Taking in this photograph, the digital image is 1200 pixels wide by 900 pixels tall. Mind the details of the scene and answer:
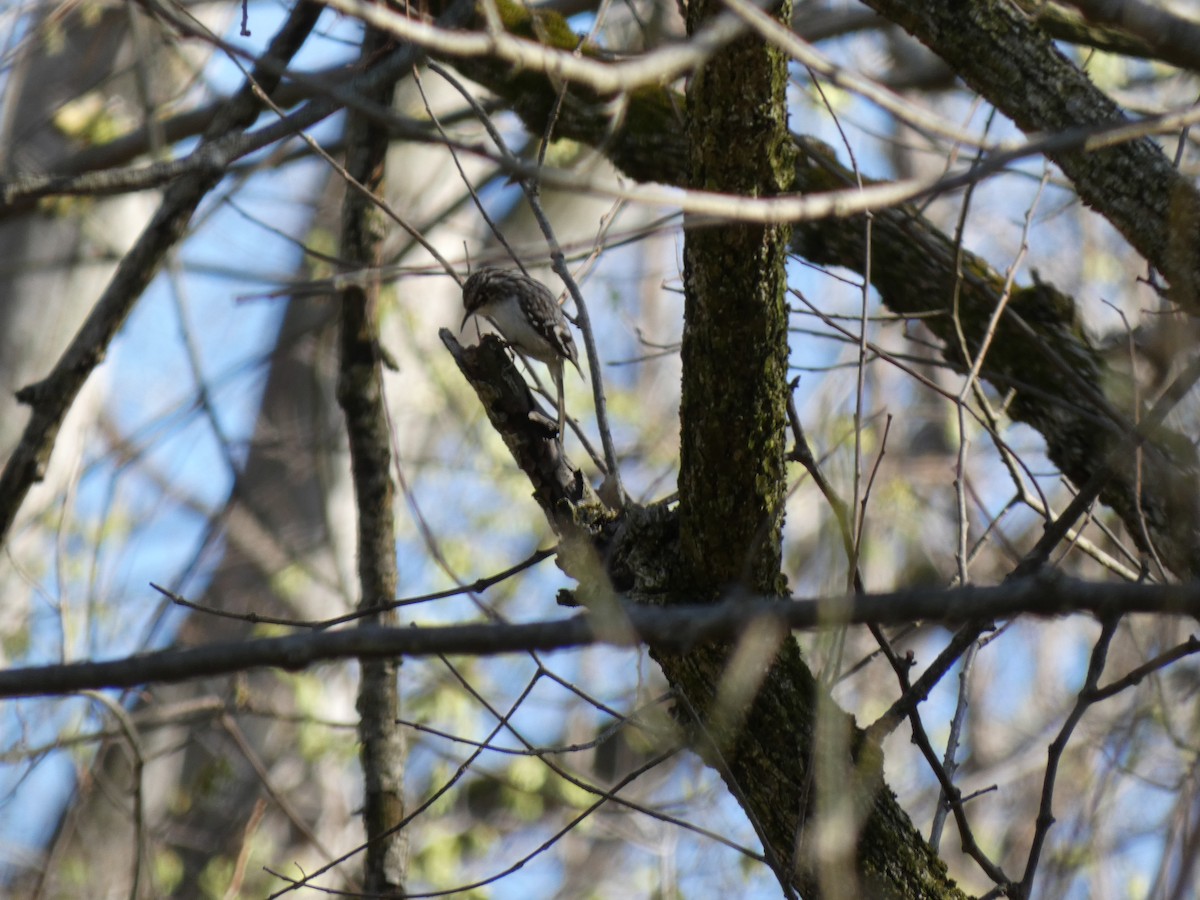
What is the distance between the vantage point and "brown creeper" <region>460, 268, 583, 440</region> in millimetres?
3832

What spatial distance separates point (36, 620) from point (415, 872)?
10.3ft

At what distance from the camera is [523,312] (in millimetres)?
3848

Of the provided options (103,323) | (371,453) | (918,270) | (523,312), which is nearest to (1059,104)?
(918,270)

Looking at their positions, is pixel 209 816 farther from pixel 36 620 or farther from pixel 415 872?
pixel 36 620

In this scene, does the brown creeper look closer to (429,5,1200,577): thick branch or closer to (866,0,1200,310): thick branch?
(429,5,1200,577): thick branch

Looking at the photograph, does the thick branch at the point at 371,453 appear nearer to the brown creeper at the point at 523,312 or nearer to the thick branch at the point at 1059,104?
the brown creeper at the point at 523,312

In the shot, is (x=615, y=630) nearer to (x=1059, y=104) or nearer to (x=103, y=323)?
Answer: (x=1059, y=104)

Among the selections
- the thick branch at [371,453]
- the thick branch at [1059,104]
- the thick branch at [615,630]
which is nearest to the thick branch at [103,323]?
the thick branch at [371,453]

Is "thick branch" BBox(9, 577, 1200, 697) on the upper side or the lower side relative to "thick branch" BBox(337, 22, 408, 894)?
lower

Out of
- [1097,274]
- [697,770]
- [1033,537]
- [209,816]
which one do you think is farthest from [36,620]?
[1097,274]

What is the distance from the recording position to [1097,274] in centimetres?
922

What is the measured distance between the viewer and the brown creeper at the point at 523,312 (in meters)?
3.83

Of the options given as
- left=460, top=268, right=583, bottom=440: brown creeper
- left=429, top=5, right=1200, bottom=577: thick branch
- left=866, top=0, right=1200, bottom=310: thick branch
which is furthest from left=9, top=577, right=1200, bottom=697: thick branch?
left=460, top=268, right=583, bottom=440: brown creeper

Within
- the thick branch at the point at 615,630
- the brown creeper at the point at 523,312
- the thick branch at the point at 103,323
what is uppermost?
the brown creeper at the point at 523,312
